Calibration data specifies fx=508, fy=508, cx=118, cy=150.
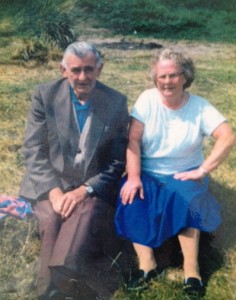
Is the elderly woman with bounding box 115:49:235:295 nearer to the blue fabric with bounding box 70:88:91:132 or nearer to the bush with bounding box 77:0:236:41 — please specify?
the blue fabric with bounding box 70:88:91:132

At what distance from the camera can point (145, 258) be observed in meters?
3.51

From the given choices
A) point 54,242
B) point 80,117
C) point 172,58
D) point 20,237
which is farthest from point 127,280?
point 172,58

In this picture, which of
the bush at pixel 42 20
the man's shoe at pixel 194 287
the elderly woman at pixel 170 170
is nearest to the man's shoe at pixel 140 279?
the elderly woman at pixel 170 170

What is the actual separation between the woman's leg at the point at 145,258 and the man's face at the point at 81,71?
1.15 metres

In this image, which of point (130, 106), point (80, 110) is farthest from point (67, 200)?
point (130, 106)

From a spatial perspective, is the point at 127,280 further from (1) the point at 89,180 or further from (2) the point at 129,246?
(1) the point at 89,180

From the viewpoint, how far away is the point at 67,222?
3.32m

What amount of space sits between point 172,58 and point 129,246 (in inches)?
57.3

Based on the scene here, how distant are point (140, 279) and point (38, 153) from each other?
3.66 ft

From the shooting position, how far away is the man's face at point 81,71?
3.34 metres

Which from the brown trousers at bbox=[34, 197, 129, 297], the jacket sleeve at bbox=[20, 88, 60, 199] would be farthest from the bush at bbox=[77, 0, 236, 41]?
the brown trousers at bbox=[34, 197, 129, 297]

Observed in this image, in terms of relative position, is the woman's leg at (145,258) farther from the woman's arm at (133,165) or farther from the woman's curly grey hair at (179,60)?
the woman's curly grey hair at (179,60)

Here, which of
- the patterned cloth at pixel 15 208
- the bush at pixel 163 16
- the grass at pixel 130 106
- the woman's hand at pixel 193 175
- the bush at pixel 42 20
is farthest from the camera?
the bush at pixel 163 16

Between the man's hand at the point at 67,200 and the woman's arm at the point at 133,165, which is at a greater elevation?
the woman's arm at the point at 133,165
